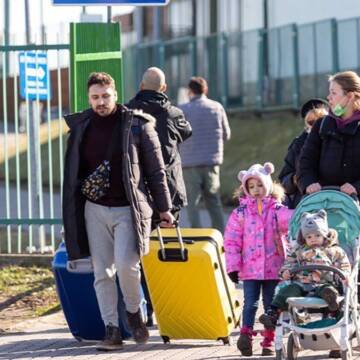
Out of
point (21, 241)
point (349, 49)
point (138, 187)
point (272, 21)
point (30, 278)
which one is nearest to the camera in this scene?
point (138, 187)

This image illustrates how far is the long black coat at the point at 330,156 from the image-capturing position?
8648 millimetres

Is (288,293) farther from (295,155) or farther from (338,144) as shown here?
(295,155)

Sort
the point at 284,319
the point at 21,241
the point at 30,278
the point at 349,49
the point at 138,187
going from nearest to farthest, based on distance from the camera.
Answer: the point at 284,319 → the point at 138,187 → the point at 30,278 → the point at 21,241 → the point at 349,49

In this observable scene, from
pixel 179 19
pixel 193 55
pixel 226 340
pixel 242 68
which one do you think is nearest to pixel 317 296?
pixel 226 340

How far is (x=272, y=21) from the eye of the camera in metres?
28.0

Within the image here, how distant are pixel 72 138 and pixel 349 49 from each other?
14492 mm

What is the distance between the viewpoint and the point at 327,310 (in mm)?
7902

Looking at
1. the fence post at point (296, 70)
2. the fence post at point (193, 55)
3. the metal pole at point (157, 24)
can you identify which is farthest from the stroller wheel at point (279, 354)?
the metal pole at point (157, 24)

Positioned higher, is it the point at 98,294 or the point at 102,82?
the point at 102,82

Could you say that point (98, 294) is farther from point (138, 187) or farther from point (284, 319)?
point (284, 319)

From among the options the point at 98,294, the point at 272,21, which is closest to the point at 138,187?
the point at 98,294

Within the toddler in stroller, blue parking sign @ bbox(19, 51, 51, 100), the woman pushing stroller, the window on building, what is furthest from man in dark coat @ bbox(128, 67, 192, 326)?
the window on building

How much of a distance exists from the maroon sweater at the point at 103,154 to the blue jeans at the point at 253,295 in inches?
40.3

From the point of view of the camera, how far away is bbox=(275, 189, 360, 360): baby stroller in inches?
306
